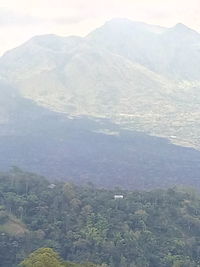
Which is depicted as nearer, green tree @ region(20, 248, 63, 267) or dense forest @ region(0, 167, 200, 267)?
green tree @ region(20, 248, 63, 267)

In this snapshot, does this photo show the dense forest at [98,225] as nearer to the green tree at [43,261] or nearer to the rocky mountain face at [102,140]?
the green tree at [43,261]

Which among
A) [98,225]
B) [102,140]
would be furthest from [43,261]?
[102,140]

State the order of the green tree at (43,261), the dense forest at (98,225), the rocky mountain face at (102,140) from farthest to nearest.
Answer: the rocky mountain face at (102,140), the dense forest at (98,225), the green tree at (43,261)

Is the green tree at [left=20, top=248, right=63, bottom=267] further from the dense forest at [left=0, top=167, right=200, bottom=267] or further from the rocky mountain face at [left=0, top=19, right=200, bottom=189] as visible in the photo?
the rocky mountain face at [left=0, top=19, right=200, bottom=189]

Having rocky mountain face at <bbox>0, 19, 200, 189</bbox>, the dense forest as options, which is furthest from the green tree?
rocky mountain face at <bbox>0, 19, 200, 189</bbox>

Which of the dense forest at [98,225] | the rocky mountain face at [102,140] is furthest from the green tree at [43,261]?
the rocky mountain face at [102,140]

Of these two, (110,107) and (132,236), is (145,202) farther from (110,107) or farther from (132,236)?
(110,107)

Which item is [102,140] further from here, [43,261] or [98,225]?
[43,261]

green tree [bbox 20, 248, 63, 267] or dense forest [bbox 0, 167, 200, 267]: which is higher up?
green tree [bbox 20, 248, 63, 267]

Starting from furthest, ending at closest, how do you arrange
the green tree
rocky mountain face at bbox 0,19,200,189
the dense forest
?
rocky mountain face at bbox 0,19,200,189
the dense forest
the green tree
